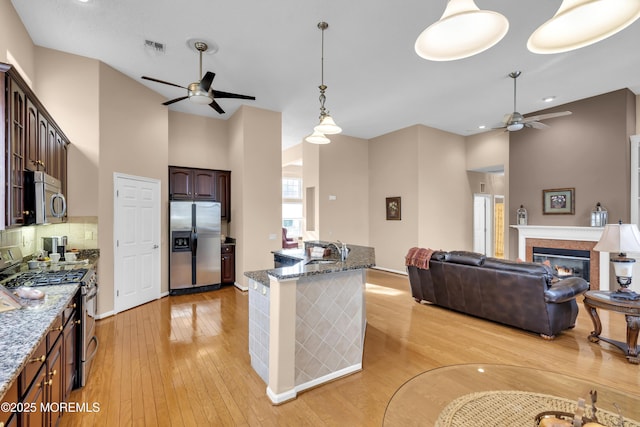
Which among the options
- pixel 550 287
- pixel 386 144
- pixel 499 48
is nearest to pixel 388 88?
pixel 499 48

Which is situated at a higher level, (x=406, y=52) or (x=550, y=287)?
(x=406, y=52)

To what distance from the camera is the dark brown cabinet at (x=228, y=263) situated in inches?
225

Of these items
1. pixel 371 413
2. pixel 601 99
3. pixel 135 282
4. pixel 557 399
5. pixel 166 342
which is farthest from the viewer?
pixel 601 99

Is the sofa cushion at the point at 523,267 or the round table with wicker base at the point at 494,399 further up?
the sofa cushion at the point at 523,267

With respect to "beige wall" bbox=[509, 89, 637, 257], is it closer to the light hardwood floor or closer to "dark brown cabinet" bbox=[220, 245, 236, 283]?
the light hardwood floor

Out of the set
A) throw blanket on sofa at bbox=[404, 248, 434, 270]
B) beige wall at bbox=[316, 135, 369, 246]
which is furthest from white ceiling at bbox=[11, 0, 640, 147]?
throw blanket on sofa at bbox=[404, 248, 434, 270]

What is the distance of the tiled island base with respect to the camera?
224 cm

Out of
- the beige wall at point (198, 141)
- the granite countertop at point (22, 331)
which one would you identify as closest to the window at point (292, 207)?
the beige wall at point (198, 141)

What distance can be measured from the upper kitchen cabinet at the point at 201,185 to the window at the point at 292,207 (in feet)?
15.1

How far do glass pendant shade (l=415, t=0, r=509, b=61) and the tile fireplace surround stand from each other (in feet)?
16.5

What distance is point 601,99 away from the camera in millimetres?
5152

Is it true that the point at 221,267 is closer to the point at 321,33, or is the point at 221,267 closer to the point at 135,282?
the point at 135,282

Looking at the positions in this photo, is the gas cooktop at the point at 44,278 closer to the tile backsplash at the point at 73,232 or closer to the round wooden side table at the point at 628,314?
the tile backsplash at the point at 73,232

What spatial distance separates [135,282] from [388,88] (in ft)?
16.6
